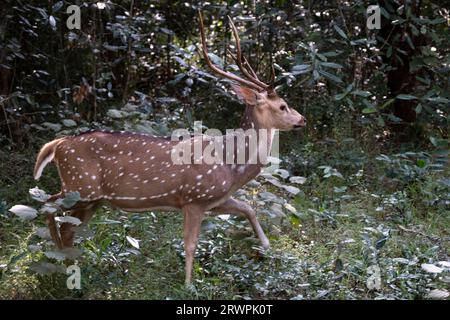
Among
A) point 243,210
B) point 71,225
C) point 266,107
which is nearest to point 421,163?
point 266,107

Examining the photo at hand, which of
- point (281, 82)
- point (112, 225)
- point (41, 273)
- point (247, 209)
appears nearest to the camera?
point (41, 273)

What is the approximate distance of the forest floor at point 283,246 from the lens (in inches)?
223

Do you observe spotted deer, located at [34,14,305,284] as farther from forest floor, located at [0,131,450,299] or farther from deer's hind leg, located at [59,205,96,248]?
forest floor, located at [0,131,450,299]

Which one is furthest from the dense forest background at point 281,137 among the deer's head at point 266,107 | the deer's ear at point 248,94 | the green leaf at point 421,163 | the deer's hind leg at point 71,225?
the deer's ear at point 248,94

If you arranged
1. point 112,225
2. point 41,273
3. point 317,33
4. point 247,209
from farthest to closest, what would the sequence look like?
point 317,33 < point 112,225 < point 247,209 < point 41,273

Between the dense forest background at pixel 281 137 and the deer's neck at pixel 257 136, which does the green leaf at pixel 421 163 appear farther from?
the deer's neck at pixel 257 136

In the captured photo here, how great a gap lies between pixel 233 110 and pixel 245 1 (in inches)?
54.6

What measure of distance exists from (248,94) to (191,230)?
3.89 feet

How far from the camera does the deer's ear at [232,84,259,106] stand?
20.8 feet

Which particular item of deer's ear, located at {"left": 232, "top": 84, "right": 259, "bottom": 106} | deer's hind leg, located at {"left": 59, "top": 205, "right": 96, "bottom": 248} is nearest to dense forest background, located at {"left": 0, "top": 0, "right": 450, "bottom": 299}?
deer's hind leg, located at {"left": 59, "top": 205, "right": 96, "bottom": 248}

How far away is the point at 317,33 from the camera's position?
8.45 m

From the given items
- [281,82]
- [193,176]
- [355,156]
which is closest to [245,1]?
[281,82]

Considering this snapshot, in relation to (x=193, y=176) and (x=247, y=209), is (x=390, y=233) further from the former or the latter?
(x=193, y=176)

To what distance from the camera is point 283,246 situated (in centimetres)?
664
